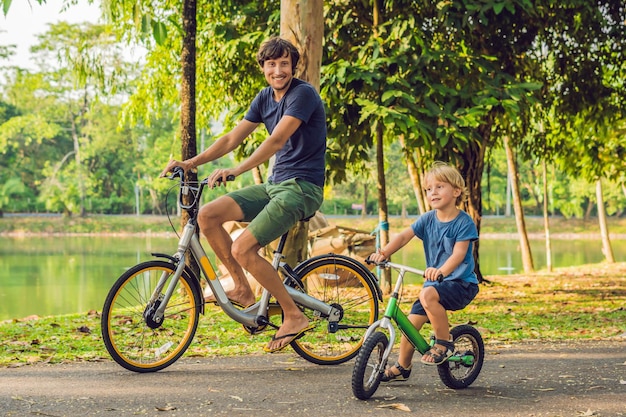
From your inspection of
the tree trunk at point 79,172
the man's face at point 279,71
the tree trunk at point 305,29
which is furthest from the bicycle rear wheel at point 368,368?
the tree trunk at point 79,172

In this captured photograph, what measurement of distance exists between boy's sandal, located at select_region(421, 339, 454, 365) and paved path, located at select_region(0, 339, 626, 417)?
0.20 meters

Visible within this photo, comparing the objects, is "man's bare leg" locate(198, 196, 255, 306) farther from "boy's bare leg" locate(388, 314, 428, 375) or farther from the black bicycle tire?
the black bicycle tire

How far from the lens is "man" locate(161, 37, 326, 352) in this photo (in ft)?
17.5

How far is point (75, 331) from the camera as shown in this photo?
8438mm

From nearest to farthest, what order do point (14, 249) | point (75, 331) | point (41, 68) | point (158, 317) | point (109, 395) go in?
1. point (109, 395)
2. point (158, 317)
3. point (75, 331)
4. point (14, 249)
5. point (41, 68)

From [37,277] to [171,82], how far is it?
41.7ft

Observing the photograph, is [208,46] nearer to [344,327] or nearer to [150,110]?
[150,110]

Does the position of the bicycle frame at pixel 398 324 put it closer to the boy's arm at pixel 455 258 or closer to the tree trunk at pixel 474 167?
the boy's arm at pixel 455 258

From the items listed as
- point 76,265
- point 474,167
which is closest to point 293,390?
point 474,167

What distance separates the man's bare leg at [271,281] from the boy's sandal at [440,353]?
961 mm

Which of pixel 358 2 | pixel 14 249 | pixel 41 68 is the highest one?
pixel 41 68

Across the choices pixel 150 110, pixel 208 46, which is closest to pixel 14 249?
pixel 150 110

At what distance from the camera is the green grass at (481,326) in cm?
683

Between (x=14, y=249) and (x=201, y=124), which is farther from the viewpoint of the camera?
(x=14, y=249)
